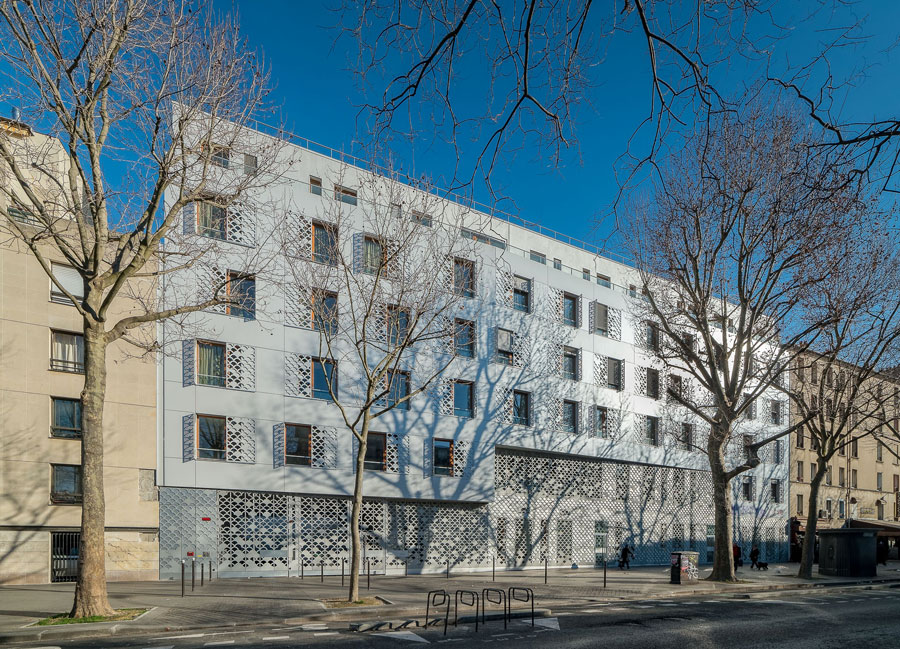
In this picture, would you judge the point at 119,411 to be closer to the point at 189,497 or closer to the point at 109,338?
the point at 189,497

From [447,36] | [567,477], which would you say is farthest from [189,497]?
[447,36]

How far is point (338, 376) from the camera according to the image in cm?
2808

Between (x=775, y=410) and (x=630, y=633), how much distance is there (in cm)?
3986

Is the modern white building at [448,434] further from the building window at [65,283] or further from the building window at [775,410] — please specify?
the building window at [775,410]

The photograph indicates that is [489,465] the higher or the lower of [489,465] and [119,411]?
the lower

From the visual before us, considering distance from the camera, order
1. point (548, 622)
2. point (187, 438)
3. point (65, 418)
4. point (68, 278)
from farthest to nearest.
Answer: point (187, 438)
point (68, 278)
point (65, 418)
point (548, 622)

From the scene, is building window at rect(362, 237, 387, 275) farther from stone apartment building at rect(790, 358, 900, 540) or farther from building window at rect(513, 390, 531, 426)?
stone apartment building at rect(790, 358, 900, 540)

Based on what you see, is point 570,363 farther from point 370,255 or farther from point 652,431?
point 370,255

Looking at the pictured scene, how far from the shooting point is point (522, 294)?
35719 millimetres

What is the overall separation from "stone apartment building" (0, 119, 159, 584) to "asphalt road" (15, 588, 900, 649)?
1180 centimetres

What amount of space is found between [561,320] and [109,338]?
25.5 meters

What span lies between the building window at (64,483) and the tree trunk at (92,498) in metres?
10.9

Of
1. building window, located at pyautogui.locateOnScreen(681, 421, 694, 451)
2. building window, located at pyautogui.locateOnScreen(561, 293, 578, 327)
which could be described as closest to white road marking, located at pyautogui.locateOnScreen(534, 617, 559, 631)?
building window, located at pyautogui.locateOnScreen(561, 293, 578, 327)

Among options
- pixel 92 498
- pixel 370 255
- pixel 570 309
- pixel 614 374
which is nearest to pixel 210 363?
pixel 370 255
